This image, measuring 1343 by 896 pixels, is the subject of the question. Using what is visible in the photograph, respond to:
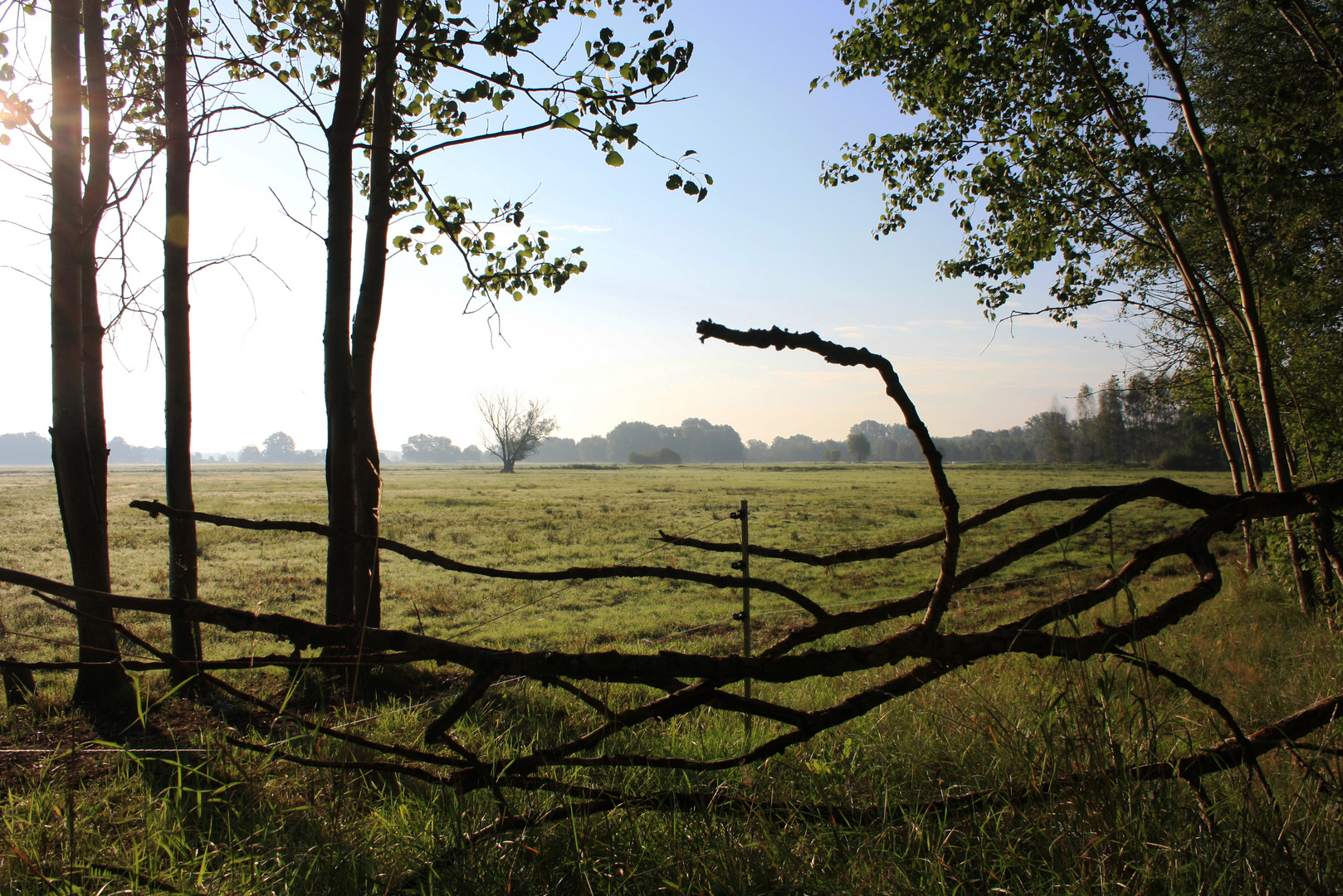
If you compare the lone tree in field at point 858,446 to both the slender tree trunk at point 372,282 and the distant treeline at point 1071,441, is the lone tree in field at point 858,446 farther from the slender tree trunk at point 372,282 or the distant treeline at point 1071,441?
the slender tree trunk at point 372,282

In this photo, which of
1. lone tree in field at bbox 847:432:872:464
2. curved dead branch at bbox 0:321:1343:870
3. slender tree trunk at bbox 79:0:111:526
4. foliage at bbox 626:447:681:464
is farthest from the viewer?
foliage at bbox 626:447:681:464

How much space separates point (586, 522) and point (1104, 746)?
84.9 feet

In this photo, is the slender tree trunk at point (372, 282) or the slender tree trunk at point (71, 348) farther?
the slender tree trunk at point (372, 282)

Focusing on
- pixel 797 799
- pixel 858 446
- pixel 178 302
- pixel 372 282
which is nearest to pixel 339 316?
pixel 372 282

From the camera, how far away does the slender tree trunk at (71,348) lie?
4883 mm

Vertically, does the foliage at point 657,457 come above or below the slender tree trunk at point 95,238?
below

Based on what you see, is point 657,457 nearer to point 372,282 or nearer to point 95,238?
point 372,282

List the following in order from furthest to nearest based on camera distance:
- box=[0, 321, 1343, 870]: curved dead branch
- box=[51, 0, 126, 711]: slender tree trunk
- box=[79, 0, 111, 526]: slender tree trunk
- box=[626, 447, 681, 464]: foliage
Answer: box=[626, 447, 681, 464]: foliage
box=[79, 0, 111, 526]: slender tree trunk
box=[51, 0, 126, 711]: slender tree trunk
box=[0, 321, 1343, 870]: curved dead branch

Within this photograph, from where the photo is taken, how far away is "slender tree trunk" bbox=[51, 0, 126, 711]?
488cm

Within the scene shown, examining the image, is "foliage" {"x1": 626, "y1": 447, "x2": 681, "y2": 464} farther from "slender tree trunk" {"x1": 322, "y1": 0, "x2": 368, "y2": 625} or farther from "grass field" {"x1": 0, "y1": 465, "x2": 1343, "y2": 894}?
"slender tree trunk" {"x1": 322, "y1": 0, "x2": 368, "y2": 625}

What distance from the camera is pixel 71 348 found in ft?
16.8

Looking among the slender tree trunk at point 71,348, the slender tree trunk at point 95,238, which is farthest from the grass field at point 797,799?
the slender tree trunk at point 95,238

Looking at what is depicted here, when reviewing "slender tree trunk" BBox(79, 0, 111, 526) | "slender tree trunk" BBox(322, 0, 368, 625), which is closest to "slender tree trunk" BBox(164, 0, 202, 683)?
"slender tree trunk" BBox(79, 0, 111, 526)

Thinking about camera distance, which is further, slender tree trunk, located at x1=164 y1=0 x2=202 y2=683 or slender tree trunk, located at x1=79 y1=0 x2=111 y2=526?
slender tree trunk, located at x1=164 y1=0 x2=202 y2=683
